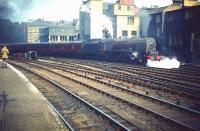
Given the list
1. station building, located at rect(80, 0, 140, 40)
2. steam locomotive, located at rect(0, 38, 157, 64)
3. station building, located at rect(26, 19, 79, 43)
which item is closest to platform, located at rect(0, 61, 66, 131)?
steam locomotive, located at rect(0, 38, 157, 64)

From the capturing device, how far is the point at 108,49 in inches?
1235

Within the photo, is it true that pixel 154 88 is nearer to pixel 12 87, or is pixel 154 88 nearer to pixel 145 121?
pixel 145 121

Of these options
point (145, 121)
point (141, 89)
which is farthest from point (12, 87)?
point (145, 121)

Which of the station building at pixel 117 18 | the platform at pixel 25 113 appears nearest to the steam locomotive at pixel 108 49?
the platform at pixel 25 113

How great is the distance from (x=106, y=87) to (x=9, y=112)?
6.56 meters

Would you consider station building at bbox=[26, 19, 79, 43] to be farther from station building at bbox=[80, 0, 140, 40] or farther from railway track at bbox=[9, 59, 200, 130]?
railway track at bbox=[9, 59, 200, 130]

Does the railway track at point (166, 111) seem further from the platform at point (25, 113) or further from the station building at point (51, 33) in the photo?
the station building at point (51, 33)

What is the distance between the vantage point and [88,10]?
198 ft

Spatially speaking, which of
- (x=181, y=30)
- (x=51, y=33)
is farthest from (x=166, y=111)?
(x=51, y=33)

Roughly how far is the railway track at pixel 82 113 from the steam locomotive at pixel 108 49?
1560 cm

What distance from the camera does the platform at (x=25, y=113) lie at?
7.54m

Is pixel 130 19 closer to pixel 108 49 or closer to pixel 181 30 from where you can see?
pixel 181 30

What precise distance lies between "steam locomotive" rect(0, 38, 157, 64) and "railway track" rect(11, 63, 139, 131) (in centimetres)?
1560

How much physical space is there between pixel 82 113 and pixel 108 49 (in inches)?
877
